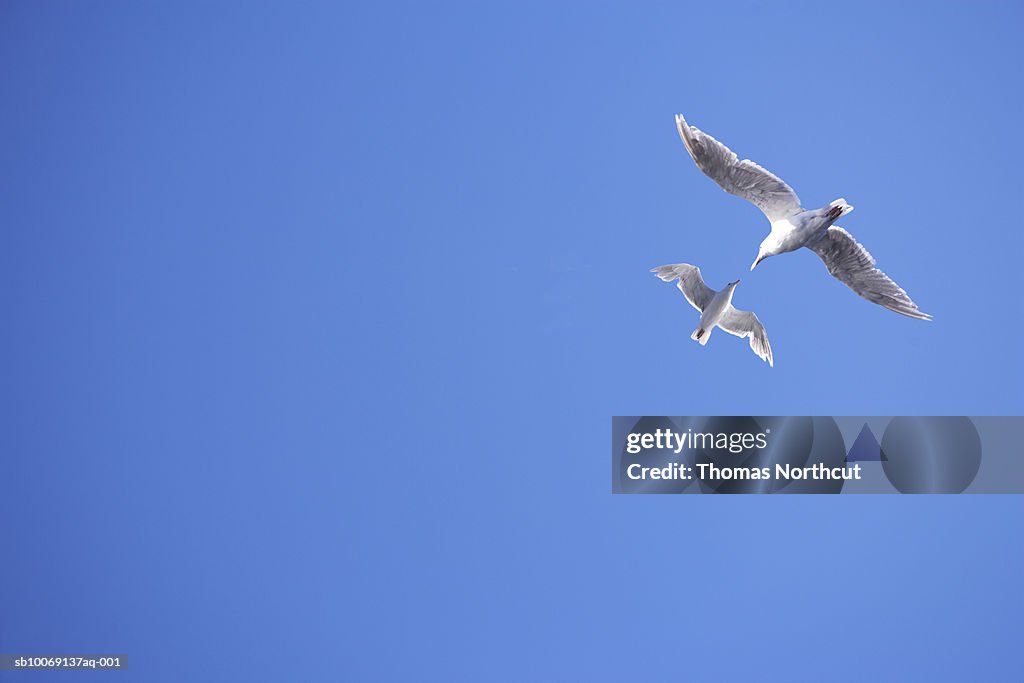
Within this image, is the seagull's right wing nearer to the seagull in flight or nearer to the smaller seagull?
the seagull in flight

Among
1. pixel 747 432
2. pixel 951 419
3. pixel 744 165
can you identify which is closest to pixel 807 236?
pixel 744 165

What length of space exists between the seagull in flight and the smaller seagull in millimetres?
624

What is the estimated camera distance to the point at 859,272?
308 inches

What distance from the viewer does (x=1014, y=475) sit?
8.76 metres

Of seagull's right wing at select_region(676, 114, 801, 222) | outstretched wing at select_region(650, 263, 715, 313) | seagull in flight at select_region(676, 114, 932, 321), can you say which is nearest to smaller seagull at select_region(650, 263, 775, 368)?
outstretched wing at select_region(650, 263, 715, 313)

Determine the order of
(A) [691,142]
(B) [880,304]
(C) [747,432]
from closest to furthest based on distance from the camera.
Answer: (A) [691,142] → (B) [880,304] → (C) [747,432]

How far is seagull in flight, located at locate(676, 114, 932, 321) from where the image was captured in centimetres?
723

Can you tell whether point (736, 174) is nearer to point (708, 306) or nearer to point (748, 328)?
point (708, 306)

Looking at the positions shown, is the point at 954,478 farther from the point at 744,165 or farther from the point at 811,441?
the point at 744,165

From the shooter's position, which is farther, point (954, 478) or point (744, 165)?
point (954, 478)

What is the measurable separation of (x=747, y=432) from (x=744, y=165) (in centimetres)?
232

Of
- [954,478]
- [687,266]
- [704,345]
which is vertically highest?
[687,266]

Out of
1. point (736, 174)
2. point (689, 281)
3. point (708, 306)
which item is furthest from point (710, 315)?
point (736, 174)

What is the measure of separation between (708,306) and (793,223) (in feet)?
3.27
